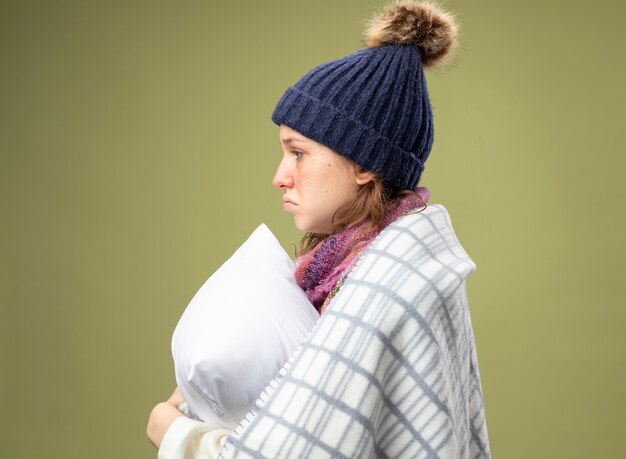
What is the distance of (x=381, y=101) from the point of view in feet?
4.22

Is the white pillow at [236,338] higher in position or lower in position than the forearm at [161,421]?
higher

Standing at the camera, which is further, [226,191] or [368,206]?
[226,191]

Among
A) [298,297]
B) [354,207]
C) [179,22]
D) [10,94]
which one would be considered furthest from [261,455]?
[10,94]

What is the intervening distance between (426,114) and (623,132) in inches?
48.8

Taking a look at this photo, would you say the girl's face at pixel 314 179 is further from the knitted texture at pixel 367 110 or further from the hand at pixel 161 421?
the hand at pixel 161 421

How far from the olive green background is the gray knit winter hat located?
3.63ft

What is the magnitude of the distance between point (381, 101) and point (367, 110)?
0.9 inches

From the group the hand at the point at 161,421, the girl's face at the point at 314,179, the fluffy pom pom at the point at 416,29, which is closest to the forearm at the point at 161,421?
the hand at the point at 161,421

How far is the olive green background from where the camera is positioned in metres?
2.40

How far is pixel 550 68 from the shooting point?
2.39 meters

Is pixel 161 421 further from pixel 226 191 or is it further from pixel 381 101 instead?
pixel 226 191

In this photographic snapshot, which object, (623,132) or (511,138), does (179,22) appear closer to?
(511,138)

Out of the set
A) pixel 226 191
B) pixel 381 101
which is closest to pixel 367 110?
pixel 381 101

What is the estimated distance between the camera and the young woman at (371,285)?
109 centimetres
